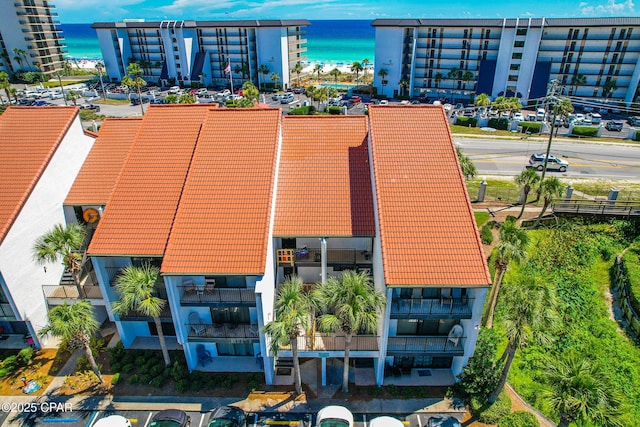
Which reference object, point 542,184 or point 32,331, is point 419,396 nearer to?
point 542,184

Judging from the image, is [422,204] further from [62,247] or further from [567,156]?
[567,156]

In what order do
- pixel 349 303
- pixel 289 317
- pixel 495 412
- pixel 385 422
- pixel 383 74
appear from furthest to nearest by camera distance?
pixel 383 74 < pixel 495 412 < pixel 385 422 < pixel 289 317 < pixel 349 303

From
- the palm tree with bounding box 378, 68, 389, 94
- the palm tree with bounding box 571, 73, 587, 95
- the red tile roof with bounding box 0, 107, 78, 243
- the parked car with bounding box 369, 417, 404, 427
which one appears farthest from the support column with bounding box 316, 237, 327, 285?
the palm tree with bounding box 571, 73, 587, 95

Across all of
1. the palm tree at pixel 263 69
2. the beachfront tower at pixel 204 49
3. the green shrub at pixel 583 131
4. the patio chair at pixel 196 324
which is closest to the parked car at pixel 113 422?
the patio chair at pixel 196 324

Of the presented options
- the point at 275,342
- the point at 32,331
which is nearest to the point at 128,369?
the point at 32,331

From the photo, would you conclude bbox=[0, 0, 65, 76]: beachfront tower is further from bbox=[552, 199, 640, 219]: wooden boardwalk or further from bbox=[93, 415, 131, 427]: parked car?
bbox=[552, 199, 640, 219]: wooden boardwalk

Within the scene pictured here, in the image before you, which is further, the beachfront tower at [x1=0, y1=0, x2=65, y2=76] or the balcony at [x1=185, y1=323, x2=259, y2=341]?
the beachfront tower at [x1=0, y1=0, x2=65, y2=76]

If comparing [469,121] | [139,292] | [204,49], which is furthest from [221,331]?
[204,49]

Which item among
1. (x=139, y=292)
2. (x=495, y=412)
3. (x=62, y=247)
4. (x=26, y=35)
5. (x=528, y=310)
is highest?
(x=26, y=35)

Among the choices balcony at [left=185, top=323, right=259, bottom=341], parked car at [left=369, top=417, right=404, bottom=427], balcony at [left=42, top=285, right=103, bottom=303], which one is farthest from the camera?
balcony at [left=42, top=285, right=103, bottom=303]
